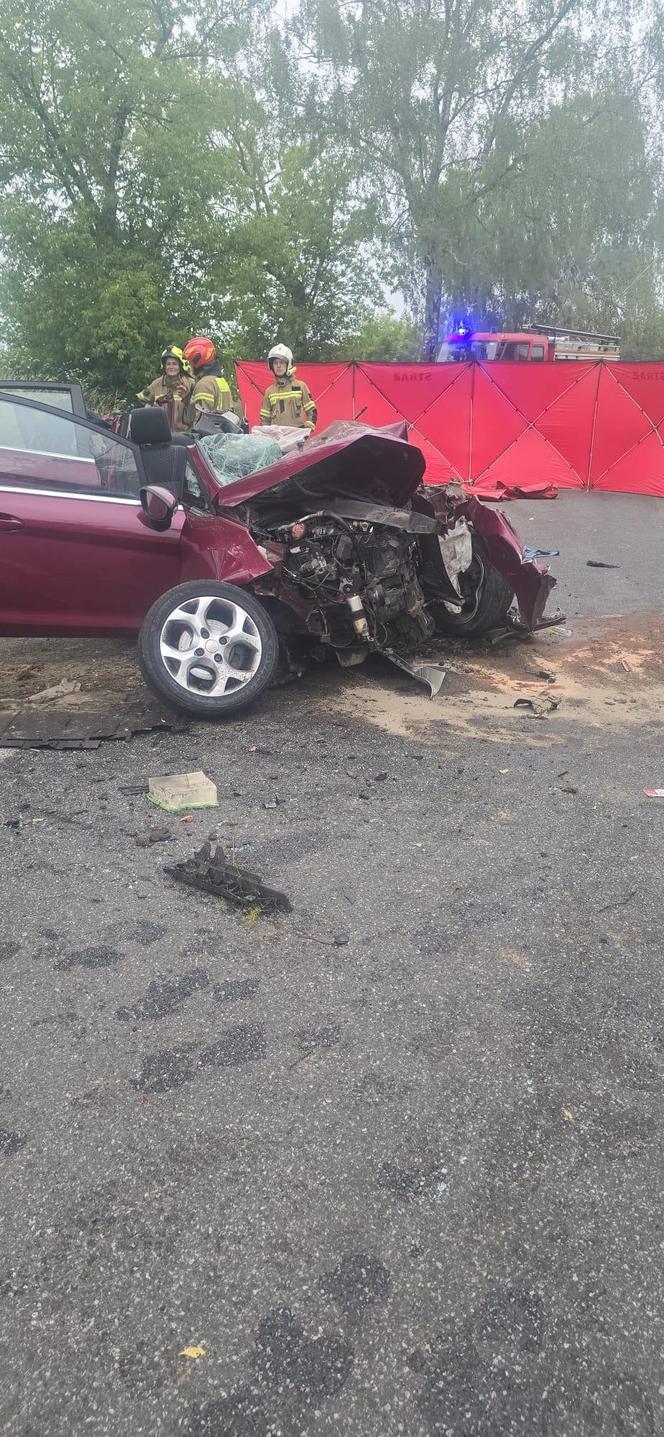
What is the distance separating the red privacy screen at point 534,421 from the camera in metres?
15.2

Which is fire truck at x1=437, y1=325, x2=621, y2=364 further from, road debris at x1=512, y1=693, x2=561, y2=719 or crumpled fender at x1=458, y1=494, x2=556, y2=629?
road debris at x1=512, y1=693, x2=561, y2=719

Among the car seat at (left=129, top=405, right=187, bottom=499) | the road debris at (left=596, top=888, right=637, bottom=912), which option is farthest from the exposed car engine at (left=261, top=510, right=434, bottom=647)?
the road debris at (left=596, top=888, right=637, bottom=912)

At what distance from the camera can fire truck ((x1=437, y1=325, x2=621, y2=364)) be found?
21547 millimetres

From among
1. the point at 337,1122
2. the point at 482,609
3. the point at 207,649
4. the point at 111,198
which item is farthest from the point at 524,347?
the point at 337,1122

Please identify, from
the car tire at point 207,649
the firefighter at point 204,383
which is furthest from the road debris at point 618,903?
the firefighter at point 204,383

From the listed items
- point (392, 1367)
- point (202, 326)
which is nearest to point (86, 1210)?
point (392, 1367)

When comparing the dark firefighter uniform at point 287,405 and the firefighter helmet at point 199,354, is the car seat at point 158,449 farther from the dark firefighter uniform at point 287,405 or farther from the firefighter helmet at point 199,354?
the dark firefighter uniform at point 287,405

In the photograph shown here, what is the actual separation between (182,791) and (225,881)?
2.91 ft

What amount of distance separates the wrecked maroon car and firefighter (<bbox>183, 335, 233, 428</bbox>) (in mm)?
3746

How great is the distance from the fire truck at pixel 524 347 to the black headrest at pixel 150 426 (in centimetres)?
1682

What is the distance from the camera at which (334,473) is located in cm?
513

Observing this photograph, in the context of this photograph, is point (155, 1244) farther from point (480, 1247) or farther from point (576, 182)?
point (576, 182)

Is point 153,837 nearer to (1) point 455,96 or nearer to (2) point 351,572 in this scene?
(2) point 351,572

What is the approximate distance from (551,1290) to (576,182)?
34394 millimetres
